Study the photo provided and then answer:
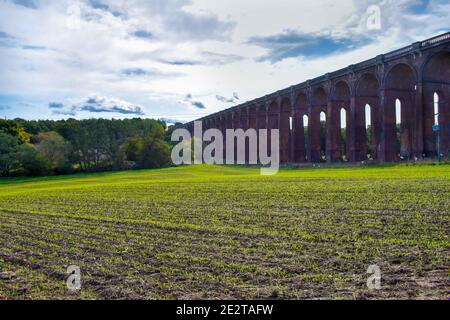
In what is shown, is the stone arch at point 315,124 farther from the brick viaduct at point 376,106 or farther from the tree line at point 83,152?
the tree line at point 83,152

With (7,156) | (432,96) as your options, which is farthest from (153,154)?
(432,96)

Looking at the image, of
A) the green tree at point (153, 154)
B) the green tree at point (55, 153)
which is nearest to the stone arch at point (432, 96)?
the green tree at point (153, 154)

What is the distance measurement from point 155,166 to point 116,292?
64031 mm

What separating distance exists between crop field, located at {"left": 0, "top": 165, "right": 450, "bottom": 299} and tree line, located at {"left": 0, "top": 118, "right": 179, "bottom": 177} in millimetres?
51613

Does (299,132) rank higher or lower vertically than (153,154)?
higher

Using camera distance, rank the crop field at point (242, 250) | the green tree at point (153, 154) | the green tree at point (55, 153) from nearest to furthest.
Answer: the crop field at point (242, 250)
the green tree at point (55, 153)
the green tree at point (153, 154)

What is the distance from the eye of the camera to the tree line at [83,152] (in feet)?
211

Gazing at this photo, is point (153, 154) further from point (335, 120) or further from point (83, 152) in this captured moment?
point (335, 120)

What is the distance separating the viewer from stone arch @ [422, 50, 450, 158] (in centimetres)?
3625

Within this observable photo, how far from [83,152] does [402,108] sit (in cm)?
4927

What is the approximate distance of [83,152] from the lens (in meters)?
71.7

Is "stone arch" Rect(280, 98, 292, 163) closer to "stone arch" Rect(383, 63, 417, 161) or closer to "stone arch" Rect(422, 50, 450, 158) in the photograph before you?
"stone arch" Rect(383, 63, 417, 161)

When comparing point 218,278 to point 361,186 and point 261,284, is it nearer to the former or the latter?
point 261,284

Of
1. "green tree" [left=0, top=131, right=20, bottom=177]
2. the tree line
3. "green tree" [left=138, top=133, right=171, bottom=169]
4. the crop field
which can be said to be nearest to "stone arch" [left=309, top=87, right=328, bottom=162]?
"green tree" [left=138, top=133, right=171, bottom=169]
